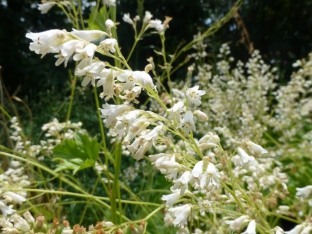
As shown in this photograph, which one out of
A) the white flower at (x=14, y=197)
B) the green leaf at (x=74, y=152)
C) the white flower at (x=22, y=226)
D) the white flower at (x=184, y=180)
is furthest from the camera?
the green leaf at (x=74, y=152)

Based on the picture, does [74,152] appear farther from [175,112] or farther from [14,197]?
[175,112]

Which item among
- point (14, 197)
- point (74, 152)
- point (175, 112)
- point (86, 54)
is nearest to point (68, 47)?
point (86, 54)

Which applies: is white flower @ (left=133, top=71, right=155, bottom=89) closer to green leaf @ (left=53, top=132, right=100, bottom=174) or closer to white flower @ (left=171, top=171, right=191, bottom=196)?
white flower @ (left=171, top=171, right=191, bottom=196)

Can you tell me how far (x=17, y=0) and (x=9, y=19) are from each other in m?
0.33

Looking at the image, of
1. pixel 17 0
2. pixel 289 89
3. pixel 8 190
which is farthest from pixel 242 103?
pixel 17 0

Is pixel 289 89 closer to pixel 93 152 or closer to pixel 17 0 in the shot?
pixel 93 152

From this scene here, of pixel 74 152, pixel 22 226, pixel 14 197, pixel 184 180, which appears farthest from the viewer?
pixel 74 152

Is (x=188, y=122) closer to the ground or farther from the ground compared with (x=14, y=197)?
farther from the ground

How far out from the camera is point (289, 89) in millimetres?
2059

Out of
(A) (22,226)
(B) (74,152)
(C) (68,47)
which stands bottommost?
(A) (22,226)

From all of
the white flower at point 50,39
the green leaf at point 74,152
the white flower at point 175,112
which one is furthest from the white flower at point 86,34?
the green leaf at point 74,152

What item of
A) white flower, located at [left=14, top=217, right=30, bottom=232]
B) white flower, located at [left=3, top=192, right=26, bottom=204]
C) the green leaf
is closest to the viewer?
white flower, located at [left=14, top=217, right=30, bottom=232]

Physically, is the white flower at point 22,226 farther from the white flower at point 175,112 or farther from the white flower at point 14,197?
the white flower at point 175,112

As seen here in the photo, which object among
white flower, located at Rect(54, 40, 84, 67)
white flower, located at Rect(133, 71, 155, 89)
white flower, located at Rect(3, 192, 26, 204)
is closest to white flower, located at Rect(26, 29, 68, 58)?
white flower, located at Rect(54, 40, 84, 67)
